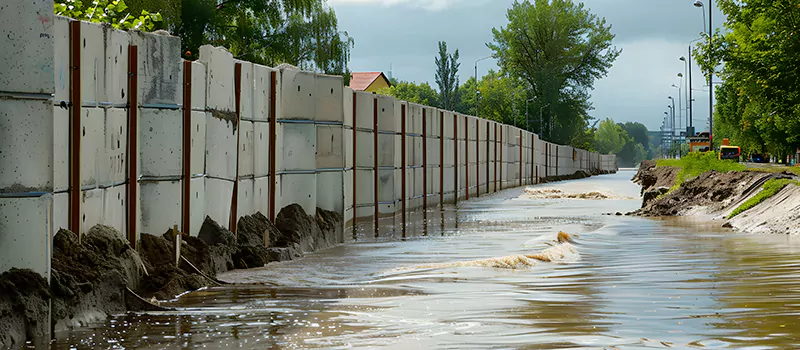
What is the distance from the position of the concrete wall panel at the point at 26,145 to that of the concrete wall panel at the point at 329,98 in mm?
8730

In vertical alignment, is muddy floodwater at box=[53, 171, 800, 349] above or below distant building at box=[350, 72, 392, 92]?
below

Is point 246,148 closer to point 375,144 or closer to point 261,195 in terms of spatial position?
point 261,195

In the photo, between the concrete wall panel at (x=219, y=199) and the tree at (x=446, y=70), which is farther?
the tree at (x=446, y=70)

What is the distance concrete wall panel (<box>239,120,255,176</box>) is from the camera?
1406cm

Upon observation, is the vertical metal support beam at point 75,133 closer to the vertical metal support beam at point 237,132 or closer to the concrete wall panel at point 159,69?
the concrete wall panel at point 159,69

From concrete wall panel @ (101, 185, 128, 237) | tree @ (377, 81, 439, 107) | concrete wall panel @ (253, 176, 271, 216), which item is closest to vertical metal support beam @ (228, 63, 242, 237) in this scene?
concrete wall panel @ (253, 176, 271, 216)

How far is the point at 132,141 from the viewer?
1067 cm

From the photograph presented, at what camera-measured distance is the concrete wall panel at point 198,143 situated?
12289 mm

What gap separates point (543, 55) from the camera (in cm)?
10388

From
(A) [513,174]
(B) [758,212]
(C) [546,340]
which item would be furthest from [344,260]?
(A) [513,174]

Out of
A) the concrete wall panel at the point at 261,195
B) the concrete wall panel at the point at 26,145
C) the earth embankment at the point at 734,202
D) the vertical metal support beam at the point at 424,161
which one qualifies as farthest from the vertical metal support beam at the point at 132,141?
the vertical metal support beam at the point at 424,161

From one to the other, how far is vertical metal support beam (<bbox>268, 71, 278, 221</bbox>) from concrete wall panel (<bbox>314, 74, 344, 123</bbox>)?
1299 mm

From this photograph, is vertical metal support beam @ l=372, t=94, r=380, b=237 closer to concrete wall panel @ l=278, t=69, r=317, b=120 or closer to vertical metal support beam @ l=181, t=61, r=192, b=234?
concrete wall panel @ l=278, t=69, r=317, b=120

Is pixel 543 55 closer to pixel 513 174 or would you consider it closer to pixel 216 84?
pixel 513 174
